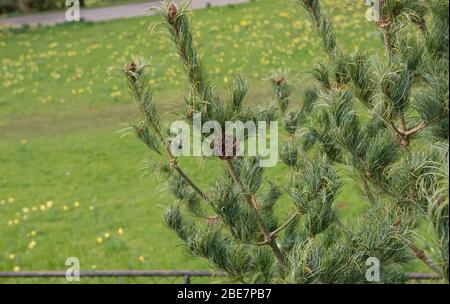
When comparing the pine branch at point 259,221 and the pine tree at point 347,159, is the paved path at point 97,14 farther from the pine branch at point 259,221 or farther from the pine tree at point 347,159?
the pine branch at point 259,221

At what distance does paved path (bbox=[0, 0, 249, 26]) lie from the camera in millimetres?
18594

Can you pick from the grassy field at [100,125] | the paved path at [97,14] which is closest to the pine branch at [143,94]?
the grassy field at [100,125]

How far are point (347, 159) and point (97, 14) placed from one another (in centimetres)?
1829

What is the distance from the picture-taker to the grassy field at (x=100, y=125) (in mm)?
6496

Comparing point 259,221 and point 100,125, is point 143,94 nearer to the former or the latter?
point 259,221

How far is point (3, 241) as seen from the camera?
6758 millimetres

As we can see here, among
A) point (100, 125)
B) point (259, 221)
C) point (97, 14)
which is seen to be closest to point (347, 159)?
point (259, 221)

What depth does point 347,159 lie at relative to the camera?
2.20 meters

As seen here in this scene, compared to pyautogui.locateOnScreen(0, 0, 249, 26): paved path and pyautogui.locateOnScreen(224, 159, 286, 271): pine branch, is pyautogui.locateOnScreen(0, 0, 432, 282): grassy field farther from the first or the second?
pyautogui.locateOnScreen(0, 0, 249, 26): paved path

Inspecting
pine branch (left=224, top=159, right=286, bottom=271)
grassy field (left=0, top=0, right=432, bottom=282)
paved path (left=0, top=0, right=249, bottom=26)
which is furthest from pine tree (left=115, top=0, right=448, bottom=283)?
paved path (left=0, top=0, right=249, bottom=26)

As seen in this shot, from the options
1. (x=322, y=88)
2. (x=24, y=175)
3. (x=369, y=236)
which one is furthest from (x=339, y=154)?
(x=24, y=175)

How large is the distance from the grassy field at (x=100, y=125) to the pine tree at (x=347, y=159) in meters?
0.25

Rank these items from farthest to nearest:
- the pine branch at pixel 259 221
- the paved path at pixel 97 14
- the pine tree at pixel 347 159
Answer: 1. the paved path at pixel 97 14
2. the pine branch at pixel 259 221
3. the pine tree at pixel 347 159

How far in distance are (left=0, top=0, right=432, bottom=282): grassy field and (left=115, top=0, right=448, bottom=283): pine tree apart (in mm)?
251
